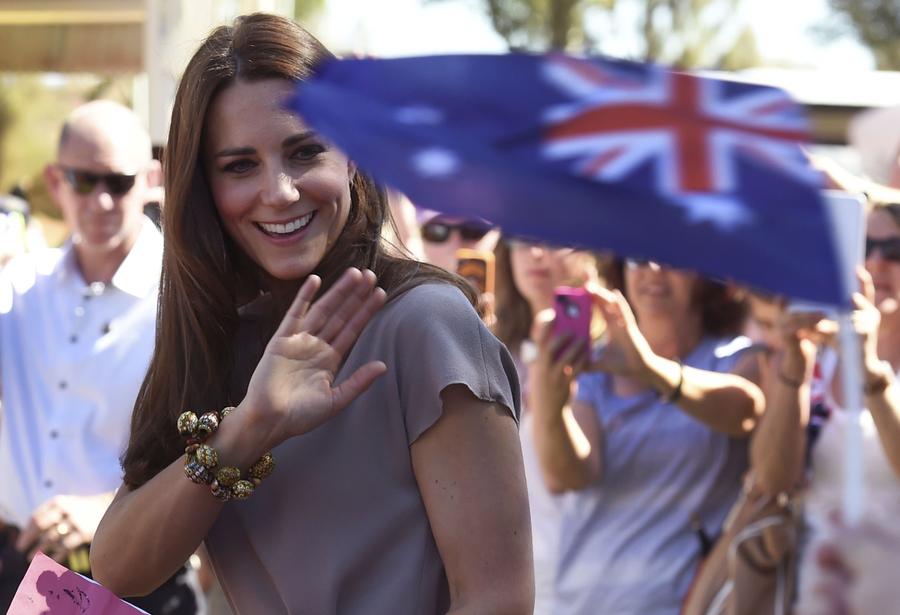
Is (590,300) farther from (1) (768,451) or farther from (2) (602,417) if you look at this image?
(1) (768,451)

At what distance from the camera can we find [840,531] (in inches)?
140

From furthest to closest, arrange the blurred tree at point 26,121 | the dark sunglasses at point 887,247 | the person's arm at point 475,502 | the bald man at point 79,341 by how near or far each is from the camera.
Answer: the blurred tree at point 26,121, the bald man at point 79,341, the dark sunglasses at point 887,247, the person's arm at point 475,502

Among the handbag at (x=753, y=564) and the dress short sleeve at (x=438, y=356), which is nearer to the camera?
the dress short sleeve at (x=438, y=356)

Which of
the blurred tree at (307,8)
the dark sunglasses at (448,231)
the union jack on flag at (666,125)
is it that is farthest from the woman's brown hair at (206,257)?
the blurred tree at (307,8)

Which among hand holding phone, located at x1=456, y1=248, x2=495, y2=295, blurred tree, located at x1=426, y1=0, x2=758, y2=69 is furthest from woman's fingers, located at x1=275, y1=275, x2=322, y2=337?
blurred tree, located at x1=426, y1=0, x2=758, y2=69

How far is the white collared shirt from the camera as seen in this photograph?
4.26 meters

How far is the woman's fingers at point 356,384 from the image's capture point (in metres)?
1.98

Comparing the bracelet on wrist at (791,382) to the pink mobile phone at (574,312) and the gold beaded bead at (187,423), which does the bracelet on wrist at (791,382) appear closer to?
the pink mobile phone at (574,312)

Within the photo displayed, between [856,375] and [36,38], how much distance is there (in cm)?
1082

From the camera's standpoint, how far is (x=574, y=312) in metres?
4.08

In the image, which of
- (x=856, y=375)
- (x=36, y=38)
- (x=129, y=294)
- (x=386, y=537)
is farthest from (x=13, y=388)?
(x=36, y=38)

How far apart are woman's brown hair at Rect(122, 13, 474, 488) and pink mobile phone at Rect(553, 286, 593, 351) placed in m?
1.78

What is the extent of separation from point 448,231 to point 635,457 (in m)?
1.42

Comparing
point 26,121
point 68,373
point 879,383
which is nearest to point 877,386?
point 879,383
